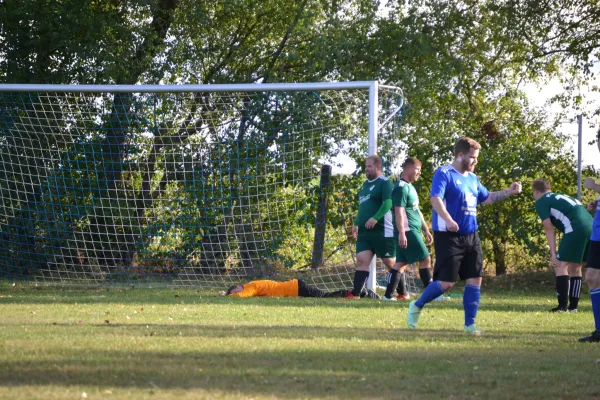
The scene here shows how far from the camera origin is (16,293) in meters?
13.0

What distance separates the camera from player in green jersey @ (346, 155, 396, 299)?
39.8ft

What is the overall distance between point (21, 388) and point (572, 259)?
7.90 meters

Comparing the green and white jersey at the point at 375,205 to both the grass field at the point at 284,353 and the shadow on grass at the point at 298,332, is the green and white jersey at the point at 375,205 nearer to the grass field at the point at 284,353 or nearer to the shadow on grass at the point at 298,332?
the grass field at the point at 284,353

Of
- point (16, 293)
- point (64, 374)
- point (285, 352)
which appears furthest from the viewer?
point (16, 293)

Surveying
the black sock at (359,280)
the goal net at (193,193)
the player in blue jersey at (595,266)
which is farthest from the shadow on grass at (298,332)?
the goal net at (193,193)

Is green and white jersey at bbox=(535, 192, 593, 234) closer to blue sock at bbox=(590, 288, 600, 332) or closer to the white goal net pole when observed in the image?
the white goal net pole

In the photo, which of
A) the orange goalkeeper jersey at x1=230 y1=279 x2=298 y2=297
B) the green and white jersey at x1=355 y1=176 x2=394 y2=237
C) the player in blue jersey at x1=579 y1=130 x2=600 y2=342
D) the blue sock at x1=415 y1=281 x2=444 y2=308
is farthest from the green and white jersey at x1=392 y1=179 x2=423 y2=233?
the player in blue jersey at x1=579 y1=130 x2=600 y2=342

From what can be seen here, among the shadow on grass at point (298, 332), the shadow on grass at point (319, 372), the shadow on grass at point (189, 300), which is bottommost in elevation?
the shadow on grass at point (189, 300)

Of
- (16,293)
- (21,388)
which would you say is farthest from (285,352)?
(16,293)

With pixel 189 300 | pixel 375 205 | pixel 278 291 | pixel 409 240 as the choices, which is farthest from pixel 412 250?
Result: pixel 189 300

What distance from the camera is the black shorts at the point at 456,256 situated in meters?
7.77

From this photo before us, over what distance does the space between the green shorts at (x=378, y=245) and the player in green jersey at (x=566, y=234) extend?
7.02ft

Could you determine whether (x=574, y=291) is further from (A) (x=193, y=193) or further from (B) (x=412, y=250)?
(A) (x=193, y=193)

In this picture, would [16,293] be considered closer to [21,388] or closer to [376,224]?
[376,224]
